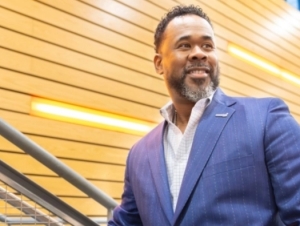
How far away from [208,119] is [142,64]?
2964 millimetres

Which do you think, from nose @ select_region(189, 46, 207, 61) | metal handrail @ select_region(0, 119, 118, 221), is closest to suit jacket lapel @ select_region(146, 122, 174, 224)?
nose @ select_region(189, 46, 207, 61)

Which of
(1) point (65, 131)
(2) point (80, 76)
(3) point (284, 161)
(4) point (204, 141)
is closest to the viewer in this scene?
(3) point (284, 161)

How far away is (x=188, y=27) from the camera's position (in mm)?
1226

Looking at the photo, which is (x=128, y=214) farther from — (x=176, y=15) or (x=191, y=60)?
(x=176, y=15)

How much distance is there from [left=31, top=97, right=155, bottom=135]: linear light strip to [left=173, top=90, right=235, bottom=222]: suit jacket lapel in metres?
2.24

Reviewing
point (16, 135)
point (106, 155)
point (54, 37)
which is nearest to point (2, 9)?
point (54, 37)

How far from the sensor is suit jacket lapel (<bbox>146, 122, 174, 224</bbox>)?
3.59 feet

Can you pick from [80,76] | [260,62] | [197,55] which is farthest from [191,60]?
[260,62]

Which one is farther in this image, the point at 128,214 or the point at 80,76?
the point at 80,76

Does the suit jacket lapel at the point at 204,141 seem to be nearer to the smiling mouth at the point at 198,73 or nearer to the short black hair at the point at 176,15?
the smiling mouth at the point at 198,73

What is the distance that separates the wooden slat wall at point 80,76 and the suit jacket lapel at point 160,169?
1945 millimetres

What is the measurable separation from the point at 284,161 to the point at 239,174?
11 cm

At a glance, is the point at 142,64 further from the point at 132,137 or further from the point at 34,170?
the point at 34,170

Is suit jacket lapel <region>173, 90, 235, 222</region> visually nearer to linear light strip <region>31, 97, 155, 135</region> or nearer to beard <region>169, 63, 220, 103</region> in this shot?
beard <region>169, 63, 220, 103</region>
